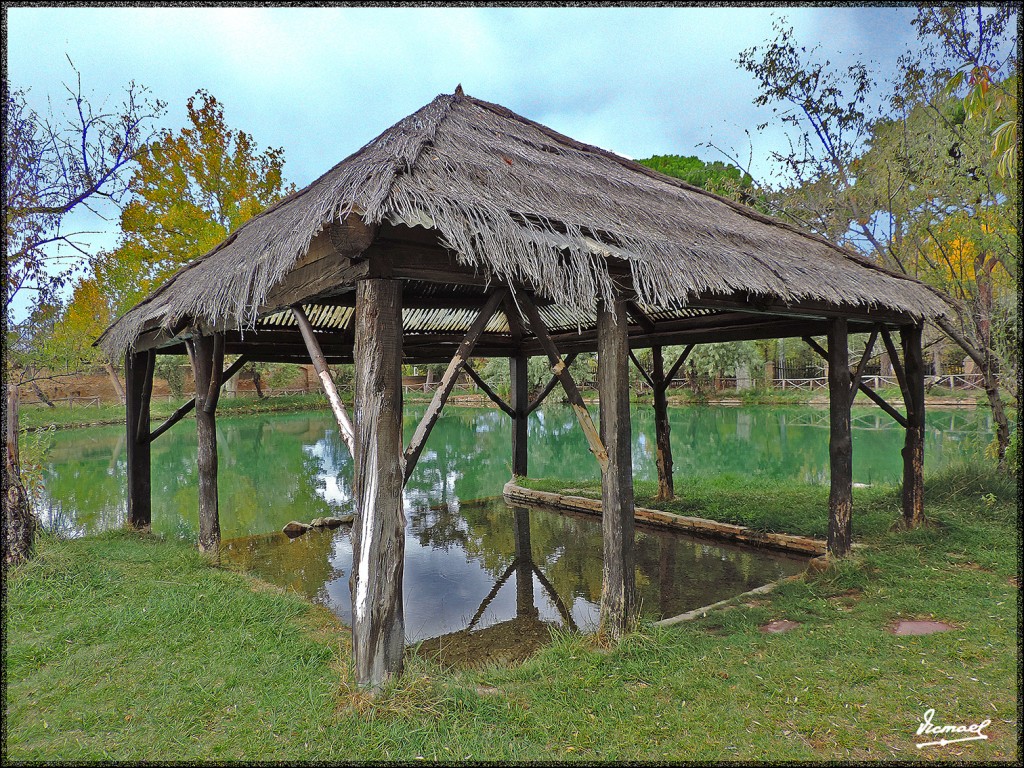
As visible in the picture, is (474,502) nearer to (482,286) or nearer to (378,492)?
(482,286)

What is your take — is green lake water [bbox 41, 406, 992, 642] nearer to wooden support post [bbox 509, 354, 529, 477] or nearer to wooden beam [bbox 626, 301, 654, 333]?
wooden support post [bbox 509, 354, 529, 477]

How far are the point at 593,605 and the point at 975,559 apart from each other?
3.13m

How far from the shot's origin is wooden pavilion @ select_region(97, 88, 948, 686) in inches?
112

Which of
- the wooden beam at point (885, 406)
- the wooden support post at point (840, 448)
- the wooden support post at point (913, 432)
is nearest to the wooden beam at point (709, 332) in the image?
the wooden support post at point (840, 448)

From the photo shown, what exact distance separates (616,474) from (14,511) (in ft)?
14.3

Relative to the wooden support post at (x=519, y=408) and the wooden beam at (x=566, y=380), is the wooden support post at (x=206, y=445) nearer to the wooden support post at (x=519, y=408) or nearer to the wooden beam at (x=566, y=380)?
the wooden beam at (x=566, y=380)

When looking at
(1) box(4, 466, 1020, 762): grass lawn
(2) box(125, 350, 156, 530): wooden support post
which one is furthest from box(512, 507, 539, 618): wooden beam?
(2) box(125, 350, 156, 530): wooden support post

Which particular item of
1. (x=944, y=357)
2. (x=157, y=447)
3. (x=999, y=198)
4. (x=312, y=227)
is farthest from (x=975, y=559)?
(x=944, y=357)

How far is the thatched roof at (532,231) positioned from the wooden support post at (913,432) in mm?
527

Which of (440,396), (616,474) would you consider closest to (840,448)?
(616,474)

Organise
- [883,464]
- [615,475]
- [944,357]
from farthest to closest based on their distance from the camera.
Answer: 1. [944,357]
2. [883,464]
3. [615,475]

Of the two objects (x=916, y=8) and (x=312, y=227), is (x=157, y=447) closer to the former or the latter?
(x=312, y=227)

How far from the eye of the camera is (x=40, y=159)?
5.12 meters

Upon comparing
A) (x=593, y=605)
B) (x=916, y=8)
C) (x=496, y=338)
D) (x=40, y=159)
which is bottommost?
(x=593, y=605)
